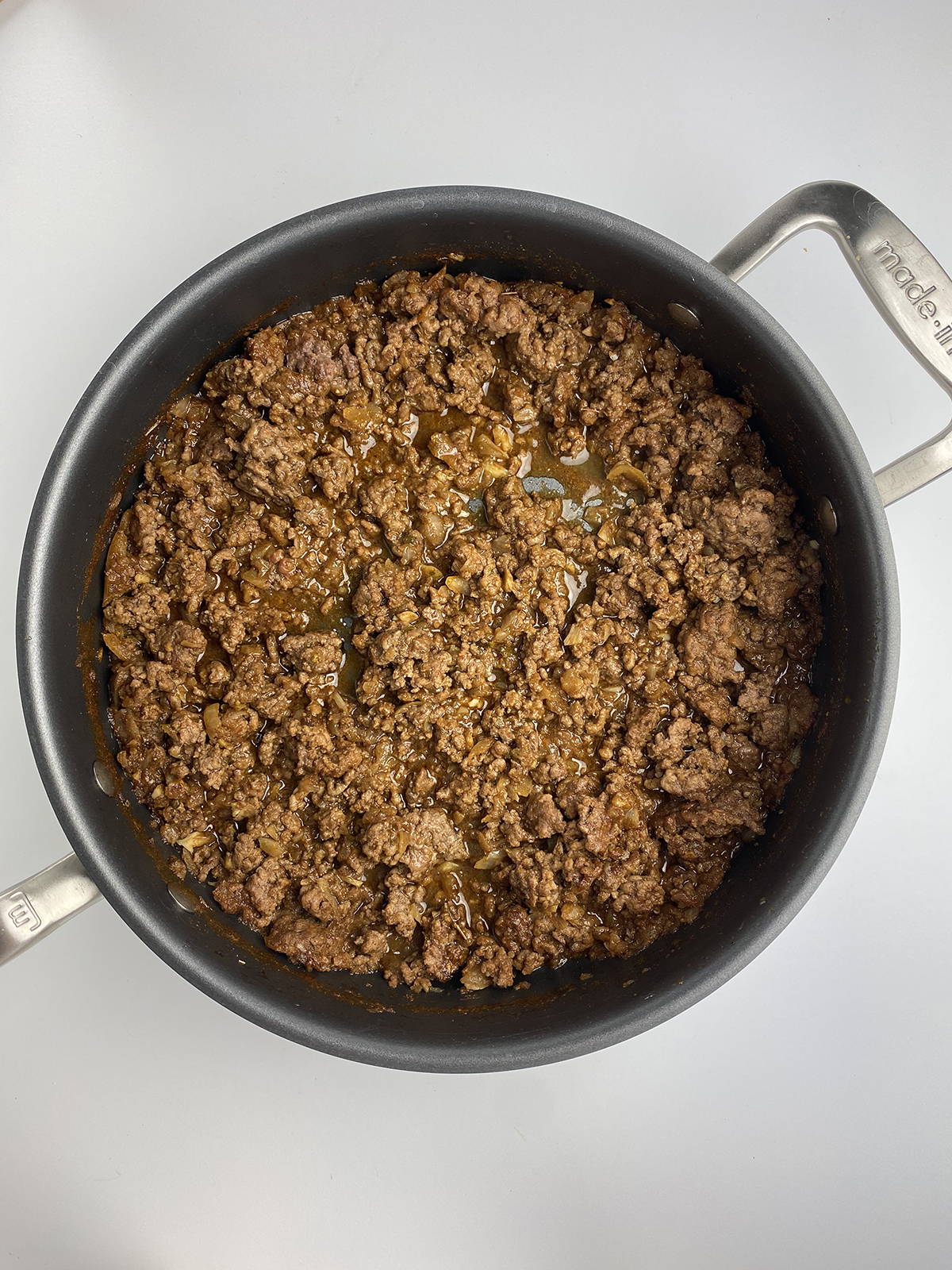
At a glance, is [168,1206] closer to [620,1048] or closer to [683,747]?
[620,1048]

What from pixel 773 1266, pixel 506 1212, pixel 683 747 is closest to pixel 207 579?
pixel 683 747

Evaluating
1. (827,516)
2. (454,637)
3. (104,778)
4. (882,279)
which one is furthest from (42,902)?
(882,279)

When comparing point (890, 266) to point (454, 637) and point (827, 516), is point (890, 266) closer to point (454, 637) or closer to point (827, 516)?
point (827, 516)

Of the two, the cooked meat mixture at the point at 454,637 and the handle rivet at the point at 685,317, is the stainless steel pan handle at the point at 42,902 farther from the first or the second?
the handle rivet at the point at 685,317

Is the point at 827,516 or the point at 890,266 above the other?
the point at 890,266

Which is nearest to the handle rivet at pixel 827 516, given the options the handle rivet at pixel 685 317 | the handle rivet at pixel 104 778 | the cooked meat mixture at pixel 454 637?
the cooked meat mixture at pixel 454 637

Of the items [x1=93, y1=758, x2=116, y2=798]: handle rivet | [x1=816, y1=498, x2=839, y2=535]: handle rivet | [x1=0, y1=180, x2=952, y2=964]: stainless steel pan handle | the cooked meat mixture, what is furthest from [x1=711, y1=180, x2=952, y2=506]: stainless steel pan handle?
[x1=93, y1=758, x2=116, y2=798]: handle rivet
